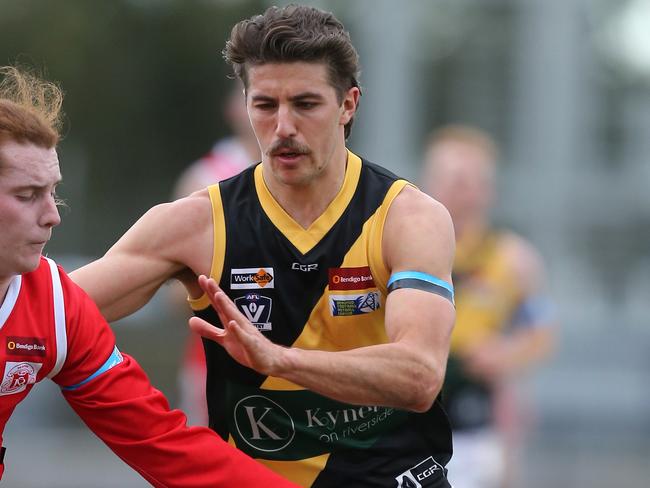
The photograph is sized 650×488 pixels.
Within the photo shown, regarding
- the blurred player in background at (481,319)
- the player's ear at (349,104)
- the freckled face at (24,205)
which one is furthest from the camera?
the blurred player in background at (481,319)

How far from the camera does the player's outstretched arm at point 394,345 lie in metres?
3.90

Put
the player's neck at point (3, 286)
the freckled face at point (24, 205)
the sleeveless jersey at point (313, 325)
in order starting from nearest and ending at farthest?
the freckled face at point (24, 205) < the player's neck at point (3, 286) < the sleeveless jersey at point (313, 325)

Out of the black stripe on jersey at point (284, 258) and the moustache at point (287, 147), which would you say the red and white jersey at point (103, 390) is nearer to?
the black stripe on jersey at point (284, 258)

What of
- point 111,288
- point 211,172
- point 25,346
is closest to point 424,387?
point 111,288

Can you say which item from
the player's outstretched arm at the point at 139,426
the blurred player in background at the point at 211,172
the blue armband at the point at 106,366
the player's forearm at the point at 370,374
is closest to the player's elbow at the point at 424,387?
the player's forearm at the point at 370,374

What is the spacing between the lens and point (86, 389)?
415 centimetres

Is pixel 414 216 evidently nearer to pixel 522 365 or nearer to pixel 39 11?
pixel 522 365

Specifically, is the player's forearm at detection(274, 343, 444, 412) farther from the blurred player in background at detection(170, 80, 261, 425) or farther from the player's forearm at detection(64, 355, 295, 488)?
the blurred player in background at detection(170, 80, 261, 425)

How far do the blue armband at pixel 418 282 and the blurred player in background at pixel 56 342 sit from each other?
0.72 meters

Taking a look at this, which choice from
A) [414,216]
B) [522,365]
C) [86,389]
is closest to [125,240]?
[86,389]

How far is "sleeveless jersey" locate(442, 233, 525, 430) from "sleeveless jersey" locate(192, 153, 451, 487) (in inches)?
135

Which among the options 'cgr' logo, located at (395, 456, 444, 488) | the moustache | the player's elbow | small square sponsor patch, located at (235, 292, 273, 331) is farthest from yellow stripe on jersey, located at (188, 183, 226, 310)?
'cgr' logo, located at (395, 456, 444, 488)

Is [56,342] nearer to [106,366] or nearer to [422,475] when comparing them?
[106,366]

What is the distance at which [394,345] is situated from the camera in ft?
13.3
